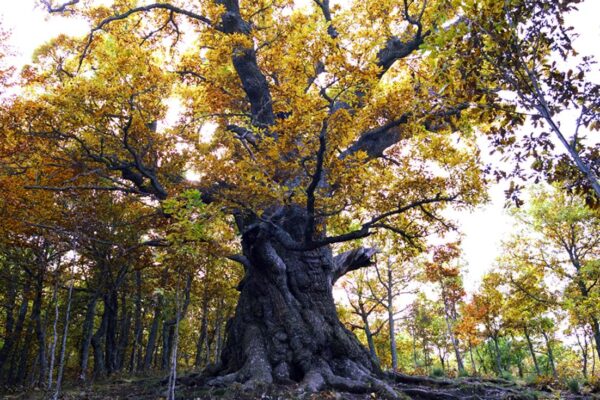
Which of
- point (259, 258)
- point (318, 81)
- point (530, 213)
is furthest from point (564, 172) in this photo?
point (530, 213)

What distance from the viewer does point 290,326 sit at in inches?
289

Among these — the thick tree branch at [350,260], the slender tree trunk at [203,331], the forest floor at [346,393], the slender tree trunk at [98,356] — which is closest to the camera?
the forest floor at [346,393]

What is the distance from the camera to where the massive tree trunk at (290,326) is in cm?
662

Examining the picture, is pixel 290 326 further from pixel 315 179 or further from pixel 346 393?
pixel 315 179

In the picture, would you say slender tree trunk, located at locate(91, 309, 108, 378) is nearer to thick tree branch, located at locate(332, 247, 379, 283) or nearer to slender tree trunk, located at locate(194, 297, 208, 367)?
slender tree trunk, located at locate(194, 297, 208, 367)

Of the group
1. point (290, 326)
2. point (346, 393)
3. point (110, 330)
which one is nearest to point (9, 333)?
point (110, 330)

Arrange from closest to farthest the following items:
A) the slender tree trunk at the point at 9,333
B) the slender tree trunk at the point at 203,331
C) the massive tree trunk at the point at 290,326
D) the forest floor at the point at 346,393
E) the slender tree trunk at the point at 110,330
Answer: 1. the forest floor at the point at 346,393
2. the massive tree trunk at the point at 290,326
3. the slender tree trunk at the point at 110,330
4. the slender tree trunk at the point at 9,333
5. the slender tree trunk at the point at 203,331

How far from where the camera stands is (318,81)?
8891mm

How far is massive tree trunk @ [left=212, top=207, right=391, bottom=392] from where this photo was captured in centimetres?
662

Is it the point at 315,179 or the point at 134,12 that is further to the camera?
the point at 134,12

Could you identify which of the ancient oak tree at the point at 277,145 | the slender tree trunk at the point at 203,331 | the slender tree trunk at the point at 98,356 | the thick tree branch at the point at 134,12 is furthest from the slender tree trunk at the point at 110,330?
the thick tree branch at the point at 134,12

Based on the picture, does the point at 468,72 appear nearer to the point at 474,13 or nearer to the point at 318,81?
the point at 474,13

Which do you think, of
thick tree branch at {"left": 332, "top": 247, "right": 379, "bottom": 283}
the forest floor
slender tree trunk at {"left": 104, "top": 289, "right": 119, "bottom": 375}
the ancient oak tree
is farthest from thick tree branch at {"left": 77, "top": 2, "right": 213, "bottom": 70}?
slender tree trunk at {"left": 104, "top": 289, "right": 119, "bottom": 375}

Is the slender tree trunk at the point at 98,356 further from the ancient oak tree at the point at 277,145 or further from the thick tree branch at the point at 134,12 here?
the thick tree branch at the point at 134,12
